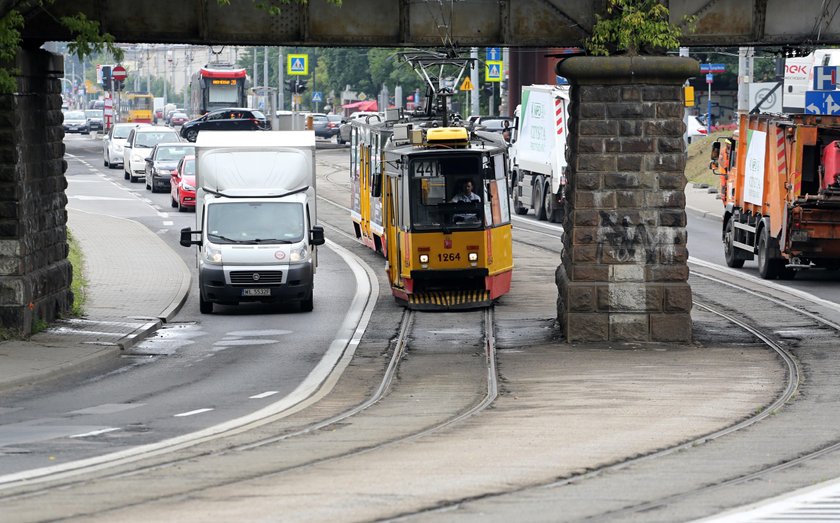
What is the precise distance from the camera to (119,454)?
13125 mm

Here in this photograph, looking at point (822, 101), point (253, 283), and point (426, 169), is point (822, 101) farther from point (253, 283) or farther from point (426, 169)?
point (253, 283)

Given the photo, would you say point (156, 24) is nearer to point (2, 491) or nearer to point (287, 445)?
point (287, 445)

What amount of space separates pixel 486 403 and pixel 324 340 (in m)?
6.44

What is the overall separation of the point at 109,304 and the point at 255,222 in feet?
9.29

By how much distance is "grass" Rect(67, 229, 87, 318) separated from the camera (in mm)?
24725

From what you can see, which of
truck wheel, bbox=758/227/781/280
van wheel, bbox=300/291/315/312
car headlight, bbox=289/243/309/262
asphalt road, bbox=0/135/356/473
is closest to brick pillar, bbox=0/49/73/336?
asphalt road, bbox=0/135/356/473

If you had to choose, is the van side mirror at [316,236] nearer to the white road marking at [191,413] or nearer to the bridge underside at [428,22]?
the bridge underside at [428,22]

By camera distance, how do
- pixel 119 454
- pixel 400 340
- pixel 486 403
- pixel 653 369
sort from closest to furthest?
pixel 119 454 → pixel 486 403 → pixel 653 369 → pixel 400 340

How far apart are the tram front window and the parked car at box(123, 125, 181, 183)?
3129cm

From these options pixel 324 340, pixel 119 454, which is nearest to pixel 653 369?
pixel 324 340

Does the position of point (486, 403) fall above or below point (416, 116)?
below

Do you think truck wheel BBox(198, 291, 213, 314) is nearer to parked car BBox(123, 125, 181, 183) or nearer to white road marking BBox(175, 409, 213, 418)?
white road marking BBox(175, 409, 213, 418)

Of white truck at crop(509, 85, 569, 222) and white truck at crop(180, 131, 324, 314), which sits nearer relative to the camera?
white truck at crop(180, 131, 324, 314)

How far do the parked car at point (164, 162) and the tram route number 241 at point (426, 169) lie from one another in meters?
26.3
